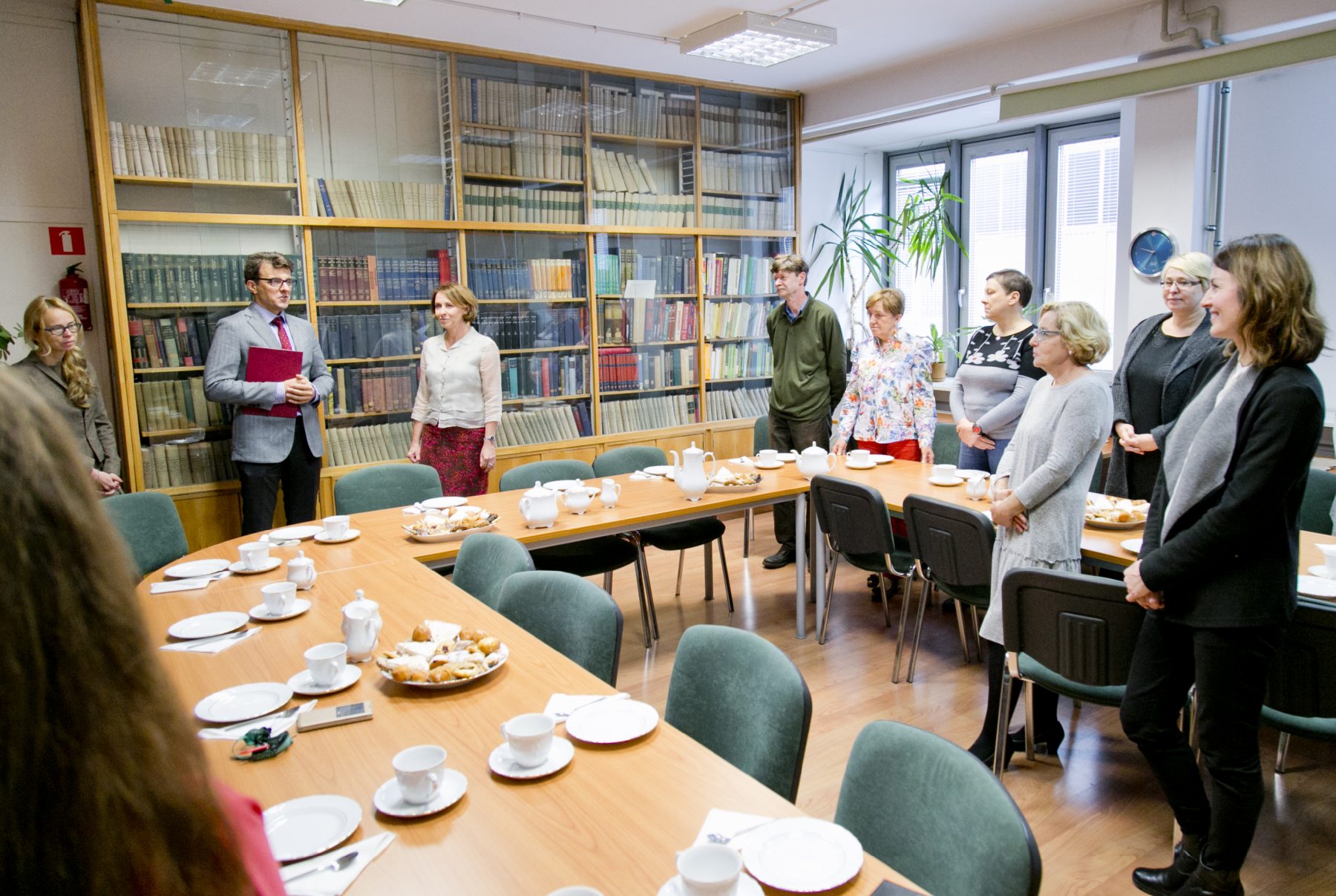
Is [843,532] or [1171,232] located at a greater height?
[1171,232]

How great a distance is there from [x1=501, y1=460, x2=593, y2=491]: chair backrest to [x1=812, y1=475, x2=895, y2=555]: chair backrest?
118 cm

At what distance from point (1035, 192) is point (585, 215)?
136 inches

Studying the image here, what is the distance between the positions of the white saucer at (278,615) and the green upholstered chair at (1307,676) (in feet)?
8.42

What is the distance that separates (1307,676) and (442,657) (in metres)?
2.16

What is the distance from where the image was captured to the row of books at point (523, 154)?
570cm

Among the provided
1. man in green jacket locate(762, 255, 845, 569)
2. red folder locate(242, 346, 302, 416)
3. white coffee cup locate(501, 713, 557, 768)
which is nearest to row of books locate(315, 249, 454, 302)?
red folder locate(242, 346, 302, 416)

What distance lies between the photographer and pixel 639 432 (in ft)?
21.5

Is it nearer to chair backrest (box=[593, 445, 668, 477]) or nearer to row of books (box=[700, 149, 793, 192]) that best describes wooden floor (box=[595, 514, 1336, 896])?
chair backrest (box=[593, 445, 668, 477])

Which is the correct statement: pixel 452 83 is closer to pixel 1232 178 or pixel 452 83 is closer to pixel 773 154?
pixel 773 154

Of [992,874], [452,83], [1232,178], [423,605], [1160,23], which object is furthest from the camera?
[452,83]

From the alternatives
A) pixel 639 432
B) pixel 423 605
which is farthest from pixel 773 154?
pixel 423 605

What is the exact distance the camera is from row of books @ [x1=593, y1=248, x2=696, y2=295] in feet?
20.8

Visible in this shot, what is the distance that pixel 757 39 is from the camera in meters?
5.29

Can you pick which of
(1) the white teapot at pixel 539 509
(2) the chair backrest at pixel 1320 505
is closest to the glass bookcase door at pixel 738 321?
(1) the white teapot at pixel 539 509
